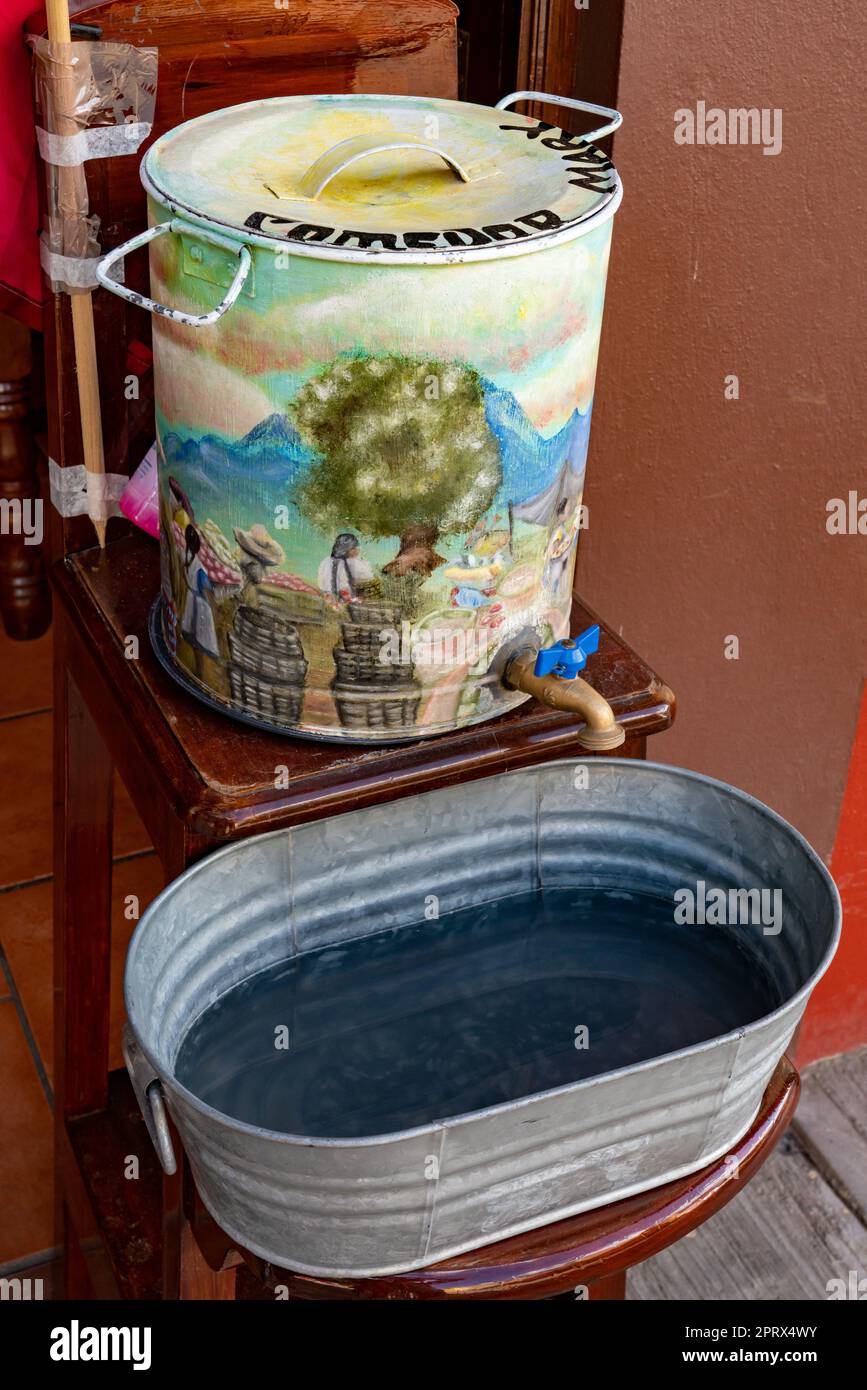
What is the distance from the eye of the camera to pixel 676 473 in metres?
1.53

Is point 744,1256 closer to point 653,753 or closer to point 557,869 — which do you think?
point 653,753

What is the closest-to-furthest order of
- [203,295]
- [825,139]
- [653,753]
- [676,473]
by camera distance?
[203,295] → [825,139] → [676,473] → [653,753]

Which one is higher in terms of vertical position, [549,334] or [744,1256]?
[549,334]

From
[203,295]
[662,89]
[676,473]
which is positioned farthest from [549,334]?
[676,473]

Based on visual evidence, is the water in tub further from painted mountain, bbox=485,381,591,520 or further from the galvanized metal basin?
painted mountain, bbox=485,381,591,520

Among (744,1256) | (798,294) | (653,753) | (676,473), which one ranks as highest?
(798,294)

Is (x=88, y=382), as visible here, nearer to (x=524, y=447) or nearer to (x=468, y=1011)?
(x=524, y=447)

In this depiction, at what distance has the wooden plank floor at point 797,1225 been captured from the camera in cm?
188

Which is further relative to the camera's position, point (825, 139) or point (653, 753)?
point (653, 753)

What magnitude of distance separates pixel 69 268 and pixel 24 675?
164 centimetres

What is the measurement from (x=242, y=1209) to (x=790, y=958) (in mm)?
440

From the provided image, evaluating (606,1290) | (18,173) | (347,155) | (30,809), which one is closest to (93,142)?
(18,173)
